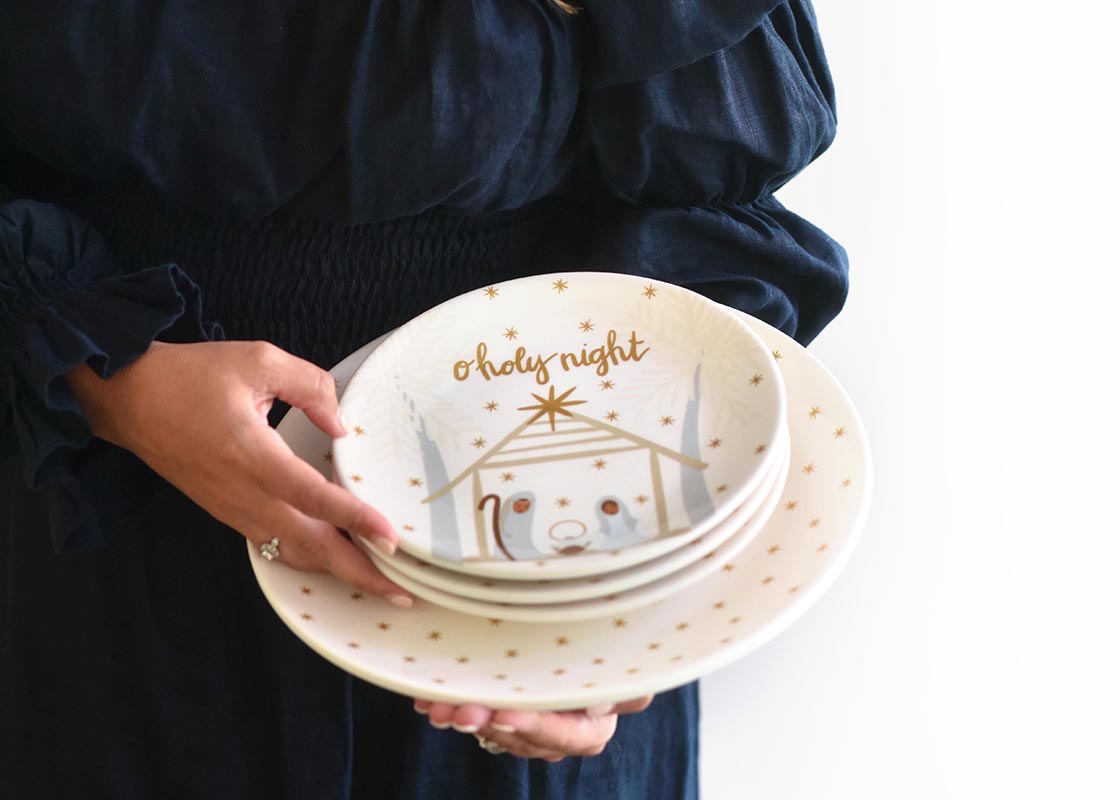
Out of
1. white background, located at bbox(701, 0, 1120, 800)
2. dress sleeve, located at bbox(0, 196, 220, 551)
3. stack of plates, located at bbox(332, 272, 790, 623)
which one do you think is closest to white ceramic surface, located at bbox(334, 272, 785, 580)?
stack of plates, located at bbox(332, 272, 790, 623)

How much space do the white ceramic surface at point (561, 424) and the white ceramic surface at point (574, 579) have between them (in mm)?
10

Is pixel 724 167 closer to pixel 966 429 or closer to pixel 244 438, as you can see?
pixel 244 438

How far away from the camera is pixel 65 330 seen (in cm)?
57

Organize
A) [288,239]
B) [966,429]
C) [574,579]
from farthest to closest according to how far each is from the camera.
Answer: [966,429] → [288,239] → [574,579]

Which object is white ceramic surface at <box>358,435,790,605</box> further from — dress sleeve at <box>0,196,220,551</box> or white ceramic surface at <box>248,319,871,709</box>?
dress sleeve at <box>0,196,220,551</box>

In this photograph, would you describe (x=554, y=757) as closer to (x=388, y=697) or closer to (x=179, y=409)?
(x=388, y=697)

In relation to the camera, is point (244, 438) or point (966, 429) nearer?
point (244, 438)

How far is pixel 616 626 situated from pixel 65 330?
1.09ft

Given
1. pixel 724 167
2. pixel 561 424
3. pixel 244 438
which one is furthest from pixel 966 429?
pixel 244 438

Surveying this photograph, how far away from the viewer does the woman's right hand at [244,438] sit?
503 millimetres

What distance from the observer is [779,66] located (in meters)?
0.63

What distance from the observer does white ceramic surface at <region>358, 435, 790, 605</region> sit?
18.4 inches

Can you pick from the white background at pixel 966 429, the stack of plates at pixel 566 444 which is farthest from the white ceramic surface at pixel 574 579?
the white background at pixel 966 429

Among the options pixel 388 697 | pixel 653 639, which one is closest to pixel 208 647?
pixel 388 697
